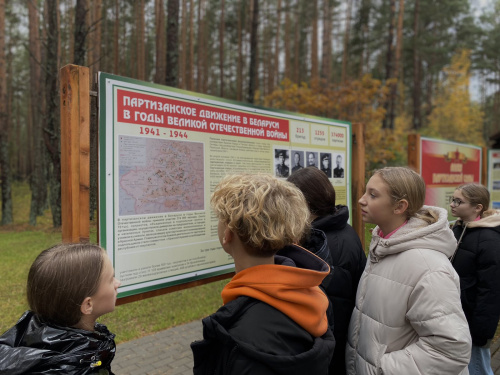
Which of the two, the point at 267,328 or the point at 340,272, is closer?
the point at 267,328

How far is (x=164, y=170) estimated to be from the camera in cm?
235

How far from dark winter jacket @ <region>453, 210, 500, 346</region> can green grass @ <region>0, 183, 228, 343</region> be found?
2.62m

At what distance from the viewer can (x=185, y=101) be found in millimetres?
2498

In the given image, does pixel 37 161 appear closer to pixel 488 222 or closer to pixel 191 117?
pixel 191 117

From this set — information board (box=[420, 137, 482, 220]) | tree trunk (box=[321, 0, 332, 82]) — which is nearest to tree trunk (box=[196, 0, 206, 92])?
tree trunk (box=[321, 0, 332, 82])

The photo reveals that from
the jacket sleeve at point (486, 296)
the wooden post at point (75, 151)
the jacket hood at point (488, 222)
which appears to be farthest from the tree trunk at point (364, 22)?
the wooden post at point (75, 151)

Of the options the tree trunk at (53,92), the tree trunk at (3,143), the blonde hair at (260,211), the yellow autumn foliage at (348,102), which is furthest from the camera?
the yellow autumn foliage at (348,102)

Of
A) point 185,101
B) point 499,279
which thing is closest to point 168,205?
point 185,101

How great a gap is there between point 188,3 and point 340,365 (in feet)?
77.4

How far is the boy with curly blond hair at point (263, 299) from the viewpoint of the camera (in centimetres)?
110

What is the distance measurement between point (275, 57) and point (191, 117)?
70.7 ft

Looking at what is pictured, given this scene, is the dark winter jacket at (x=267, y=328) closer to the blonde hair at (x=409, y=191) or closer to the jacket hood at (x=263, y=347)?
the jacket hood at (x=263, y=347)

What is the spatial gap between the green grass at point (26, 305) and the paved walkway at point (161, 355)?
0.44ft

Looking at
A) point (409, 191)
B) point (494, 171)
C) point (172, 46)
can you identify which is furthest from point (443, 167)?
point (172, 46)
